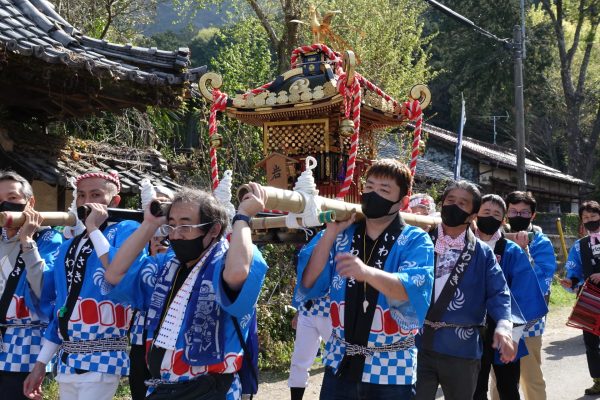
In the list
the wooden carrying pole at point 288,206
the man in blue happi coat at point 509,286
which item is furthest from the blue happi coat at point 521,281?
the wooden carrying pole at point 288,206

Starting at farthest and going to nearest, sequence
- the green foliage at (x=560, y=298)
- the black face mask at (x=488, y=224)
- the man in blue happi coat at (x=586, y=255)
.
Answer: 1. the green foliage at (x=560, y=298)
2. the man in blue happi coat at (x=586, y=255)
3. the black face mask at (x=488, y=224)

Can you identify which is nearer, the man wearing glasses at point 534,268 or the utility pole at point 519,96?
the man wearing glasses at point 534,268

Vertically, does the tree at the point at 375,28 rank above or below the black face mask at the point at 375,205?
above

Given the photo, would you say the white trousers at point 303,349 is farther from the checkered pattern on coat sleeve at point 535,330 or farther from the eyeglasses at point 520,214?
the eyeglasses at point 520,214

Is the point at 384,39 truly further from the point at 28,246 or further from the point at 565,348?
the point at 28,246

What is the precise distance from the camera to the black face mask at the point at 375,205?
3502 mm

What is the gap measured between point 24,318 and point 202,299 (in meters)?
1.62

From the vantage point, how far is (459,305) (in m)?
4.48

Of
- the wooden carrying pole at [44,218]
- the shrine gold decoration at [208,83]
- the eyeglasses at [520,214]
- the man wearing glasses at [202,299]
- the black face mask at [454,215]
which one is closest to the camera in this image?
the man wearing glasses at [202,299]

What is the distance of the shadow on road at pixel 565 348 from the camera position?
9.59m

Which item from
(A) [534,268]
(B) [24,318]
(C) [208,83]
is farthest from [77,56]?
(A) [534,268]

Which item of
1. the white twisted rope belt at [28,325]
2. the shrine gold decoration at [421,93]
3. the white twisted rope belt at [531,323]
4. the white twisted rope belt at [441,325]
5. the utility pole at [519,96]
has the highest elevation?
the utility pole at [519,96]

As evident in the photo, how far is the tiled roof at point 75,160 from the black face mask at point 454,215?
12.3ft

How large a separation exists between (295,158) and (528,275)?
245cm
